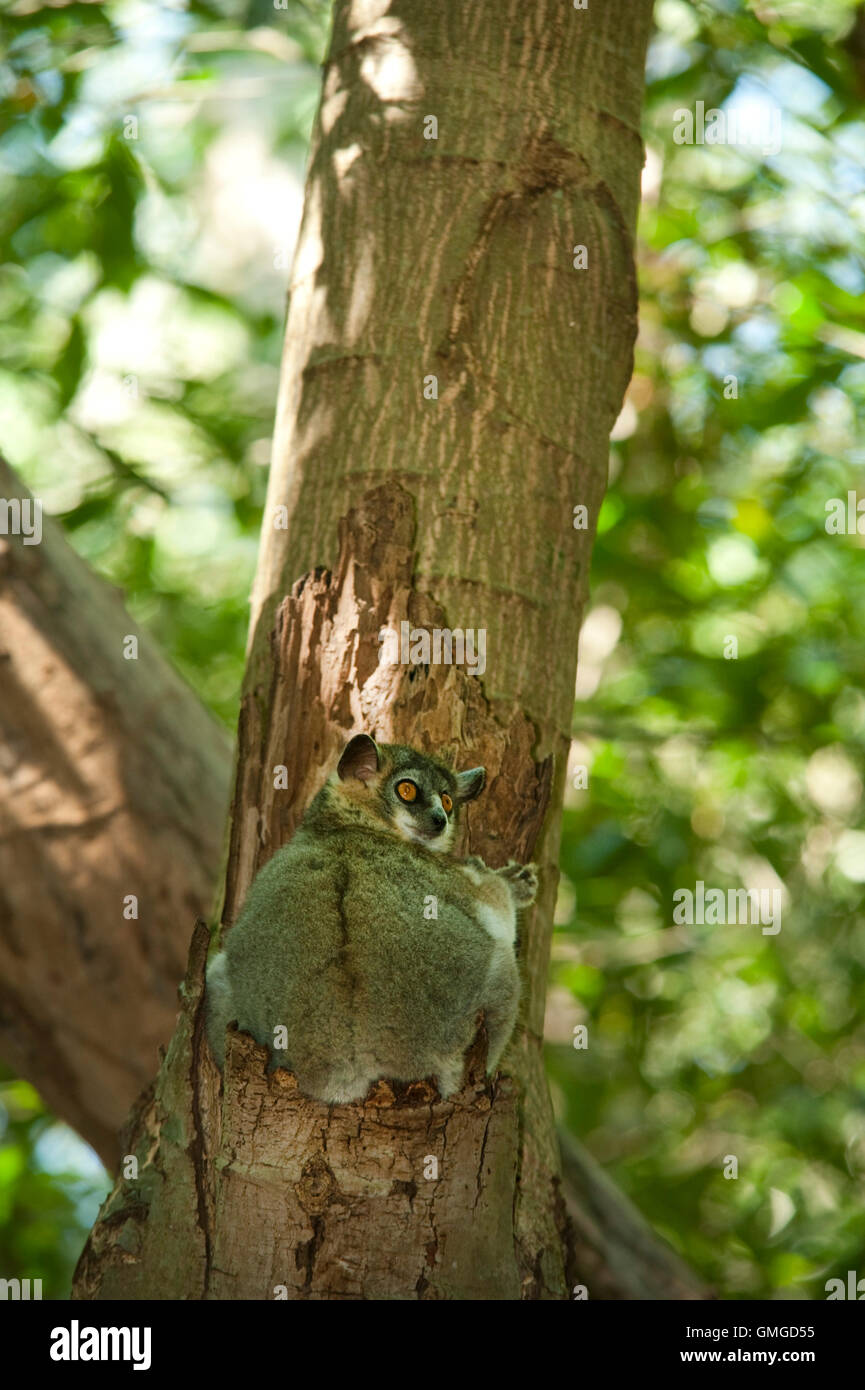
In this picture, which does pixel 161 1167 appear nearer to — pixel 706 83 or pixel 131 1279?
pixel 131 1279

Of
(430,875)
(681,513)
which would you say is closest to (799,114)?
(681,513)

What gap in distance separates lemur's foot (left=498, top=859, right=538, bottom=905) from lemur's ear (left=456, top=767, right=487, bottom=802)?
0.70 ft

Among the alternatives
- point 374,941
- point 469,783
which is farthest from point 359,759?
point 374,941

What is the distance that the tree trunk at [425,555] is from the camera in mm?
2590

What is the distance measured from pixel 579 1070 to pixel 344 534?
6635mm

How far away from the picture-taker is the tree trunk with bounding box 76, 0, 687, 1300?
2590 mm

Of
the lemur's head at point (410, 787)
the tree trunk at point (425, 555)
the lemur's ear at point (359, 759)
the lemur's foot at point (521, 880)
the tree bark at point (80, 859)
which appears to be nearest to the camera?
the tree trunk at point (425, 555)

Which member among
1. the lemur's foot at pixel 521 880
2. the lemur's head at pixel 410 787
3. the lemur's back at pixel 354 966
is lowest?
the lemur's back at pixel 354 966

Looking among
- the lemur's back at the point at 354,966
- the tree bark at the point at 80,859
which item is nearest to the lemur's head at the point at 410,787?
the lemur's back at the point at 354,966

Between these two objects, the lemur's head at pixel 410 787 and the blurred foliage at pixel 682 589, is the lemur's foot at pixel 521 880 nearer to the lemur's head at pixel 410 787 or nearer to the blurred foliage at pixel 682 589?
the lemur's head at pixel 410 787

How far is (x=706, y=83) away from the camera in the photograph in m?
7.34

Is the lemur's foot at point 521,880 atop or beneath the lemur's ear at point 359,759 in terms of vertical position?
beneath

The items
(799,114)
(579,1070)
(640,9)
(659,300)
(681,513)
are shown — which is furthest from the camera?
(579,1070)
